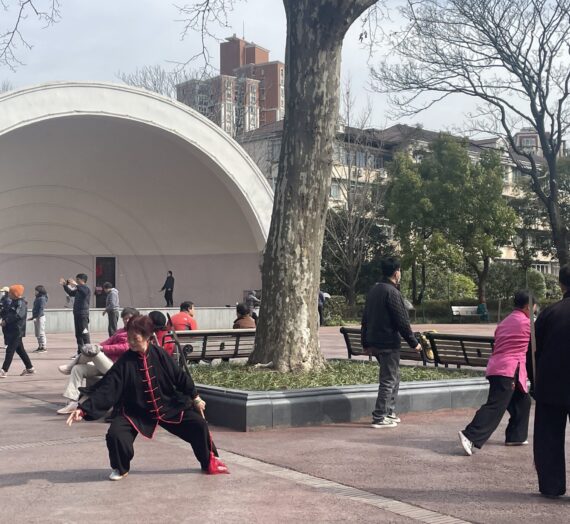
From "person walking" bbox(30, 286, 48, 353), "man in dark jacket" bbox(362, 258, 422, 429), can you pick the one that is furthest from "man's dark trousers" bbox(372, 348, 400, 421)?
"person walking" bbox(30, 286, 48, 353)

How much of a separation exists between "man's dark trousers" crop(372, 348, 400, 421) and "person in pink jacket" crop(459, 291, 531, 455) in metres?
1.23

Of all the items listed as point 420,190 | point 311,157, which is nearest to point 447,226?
point 420,190

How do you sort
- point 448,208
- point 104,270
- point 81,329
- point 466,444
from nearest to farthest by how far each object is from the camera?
point 466,444, point 81,329, point 104,270, point 448,208

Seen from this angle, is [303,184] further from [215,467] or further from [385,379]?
[215,467]

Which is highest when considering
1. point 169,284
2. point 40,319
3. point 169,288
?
point 169,284

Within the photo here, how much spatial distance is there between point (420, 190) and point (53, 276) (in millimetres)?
17939

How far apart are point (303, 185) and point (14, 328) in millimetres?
5656

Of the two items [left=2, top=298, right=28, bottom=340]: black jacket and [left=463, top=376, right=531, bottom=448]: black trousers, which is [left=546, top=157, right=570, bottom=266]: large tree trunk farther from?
[left=463, top=376, right=531, bottom=448]: black trousers

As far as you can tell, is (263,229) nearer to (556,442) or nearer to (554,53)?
(554,53)

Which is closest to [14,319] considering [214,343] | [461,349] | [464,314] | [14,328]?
[14,328]

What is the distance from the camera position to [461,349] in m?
11.5

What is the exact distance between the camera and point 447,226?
135 feet

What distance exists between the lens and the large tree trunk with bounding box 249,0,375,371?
→ 10289 millimetres

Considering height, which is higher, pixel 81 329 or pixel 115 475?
pixel 81 329
